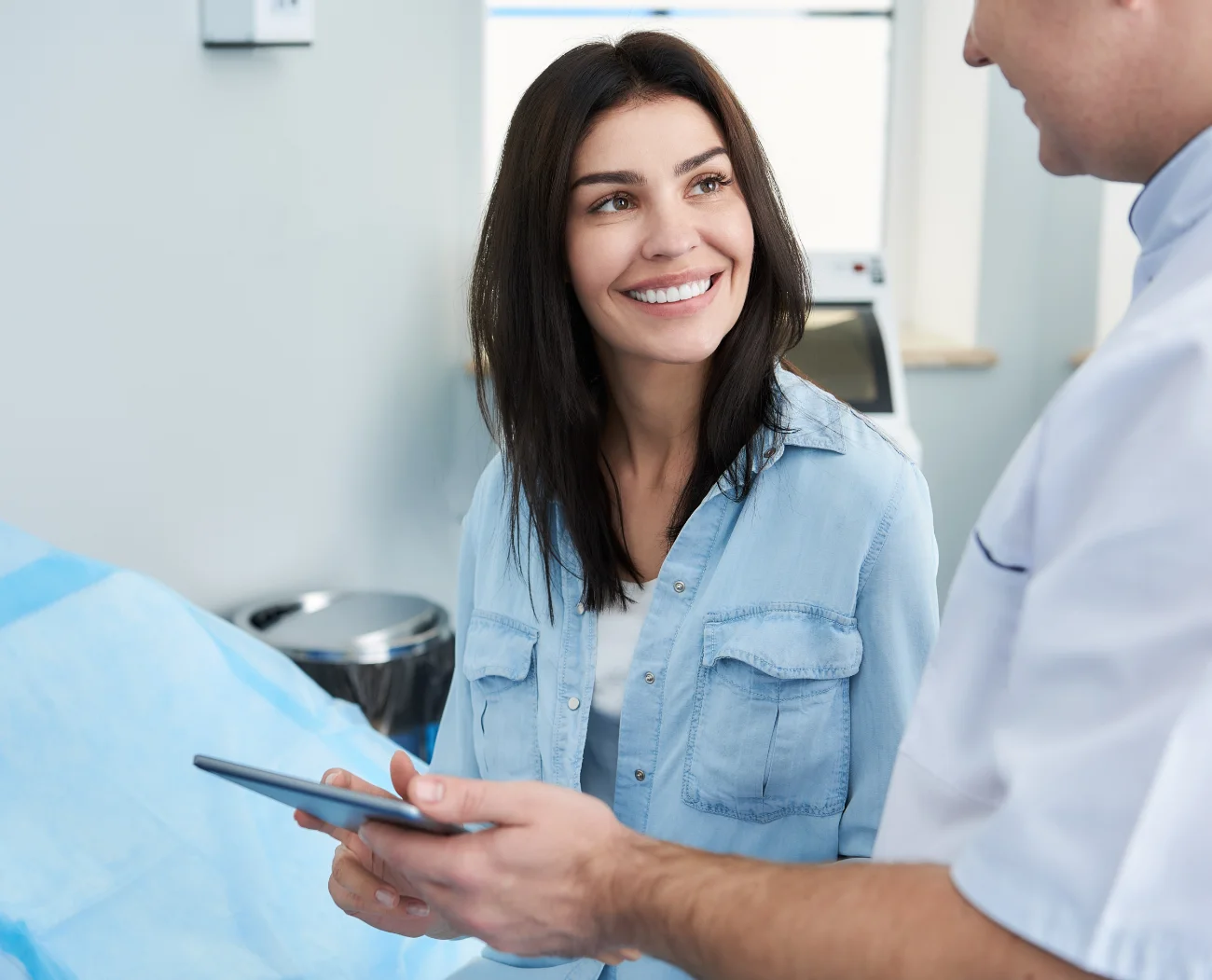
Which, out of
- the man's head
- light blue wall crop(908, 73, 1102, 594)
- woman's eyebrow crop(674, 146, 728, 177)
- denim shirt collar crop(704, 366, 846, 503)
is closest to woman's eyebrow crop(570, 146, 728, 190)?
woman's eyebrow crop(674, 146, 728, 177)

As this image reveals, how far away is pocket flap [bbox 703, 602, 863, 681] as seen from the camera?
1.14m

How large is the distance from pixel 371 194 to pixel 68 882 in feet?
5.48

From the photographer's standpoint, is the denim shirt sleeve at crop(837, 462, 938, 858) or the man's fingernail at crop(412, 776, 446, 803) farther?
the denim shirt sleeve at crop(837, 462, 938, 858)

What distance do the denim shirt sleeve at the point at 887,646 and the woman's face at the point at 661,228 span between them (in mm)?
265

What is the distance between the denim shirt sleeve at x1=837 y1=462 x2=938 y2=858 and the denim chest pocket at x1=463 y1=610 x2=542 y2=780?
1.03 ft

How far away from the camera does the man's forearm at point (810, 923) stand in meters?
0.54

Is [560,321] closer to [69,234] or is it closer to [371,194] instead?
[69,234]

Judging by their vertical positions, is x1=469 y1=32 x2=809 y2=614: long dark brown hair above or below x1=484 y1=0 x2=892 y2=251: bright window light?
below

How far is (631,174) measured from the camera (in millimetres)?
1225

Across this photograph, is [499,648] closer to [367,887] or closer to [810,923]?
[367,887]

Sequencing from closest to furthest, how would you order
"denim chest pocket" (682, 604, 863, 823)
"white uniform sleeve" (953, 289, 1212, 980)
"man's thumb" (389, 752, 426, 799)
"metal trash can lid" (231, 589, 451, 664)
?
"white uniform sleeve" (953, 289, 1212, 980) → "man's thumb" (389, 752, 426, 799) → "denim chest pocket" (682, 604, 863, 823) → "metal trash can lid" (231, 589, 451, 664)

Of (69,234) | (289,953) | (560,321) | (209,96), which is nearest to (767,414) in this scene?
(560,321)

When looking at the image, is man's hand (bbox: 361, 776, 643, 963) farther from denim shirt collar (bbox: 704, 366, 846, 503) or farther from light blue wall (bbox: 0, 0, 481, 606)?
light blue wall (bbox: 0, 0, 481, 606)

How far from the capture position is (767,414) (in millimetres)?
1245
